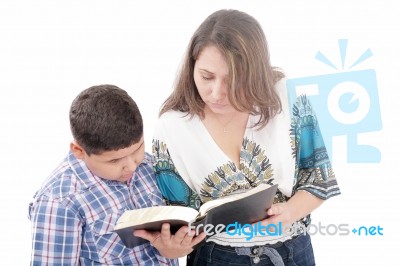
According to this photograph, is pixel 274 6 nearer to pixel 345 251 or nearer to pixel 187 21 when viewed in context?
pixel 187 21

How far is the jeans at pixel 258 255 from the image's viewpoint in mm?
1815

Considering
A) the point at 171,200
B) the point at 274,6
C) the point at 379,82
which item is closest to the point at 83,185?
the point at 171,200

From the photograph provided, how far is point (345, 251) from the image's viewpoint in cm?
264

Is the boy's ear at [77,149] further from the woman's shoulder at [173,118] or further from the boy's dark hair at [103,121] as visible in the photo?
the woman's shoulder at [173,118]

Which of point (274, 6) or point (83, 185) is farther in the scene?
point (274, 6)

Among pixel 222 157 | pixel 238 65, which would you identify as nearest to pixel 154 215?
pixel 222 157

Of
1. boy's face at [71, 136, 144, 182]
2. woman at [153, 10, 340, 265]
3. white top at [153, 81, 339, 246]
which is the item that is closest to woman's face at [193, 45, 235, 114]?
woman at [153, 10, 340, 265]

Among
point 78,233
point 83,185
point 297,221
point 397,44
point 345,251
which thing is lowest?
point 345,251

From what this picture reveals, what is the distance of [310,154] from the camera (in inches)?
73.3

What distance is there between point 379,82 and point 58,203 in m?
1.75

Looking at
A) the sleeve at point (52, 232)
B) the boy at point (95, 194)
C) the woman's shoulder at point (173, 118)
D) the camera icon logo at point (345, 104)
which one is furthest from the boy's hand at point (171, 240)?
the camera icon logo at point (345, 104)

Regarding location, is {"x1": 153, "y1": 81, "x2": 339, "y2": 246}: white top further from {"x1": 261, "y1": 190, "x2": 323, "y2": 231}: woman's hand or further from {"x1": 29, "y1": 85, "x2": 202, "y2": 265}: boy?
{"x1": 29, "y1": 85, "x2": 202, "y2": 265}: boy

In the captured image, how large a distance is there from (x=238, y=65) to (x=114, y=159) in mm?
435

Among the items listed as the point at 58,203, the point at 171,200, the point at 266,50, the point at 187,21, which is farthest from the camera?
the point at 187,21
